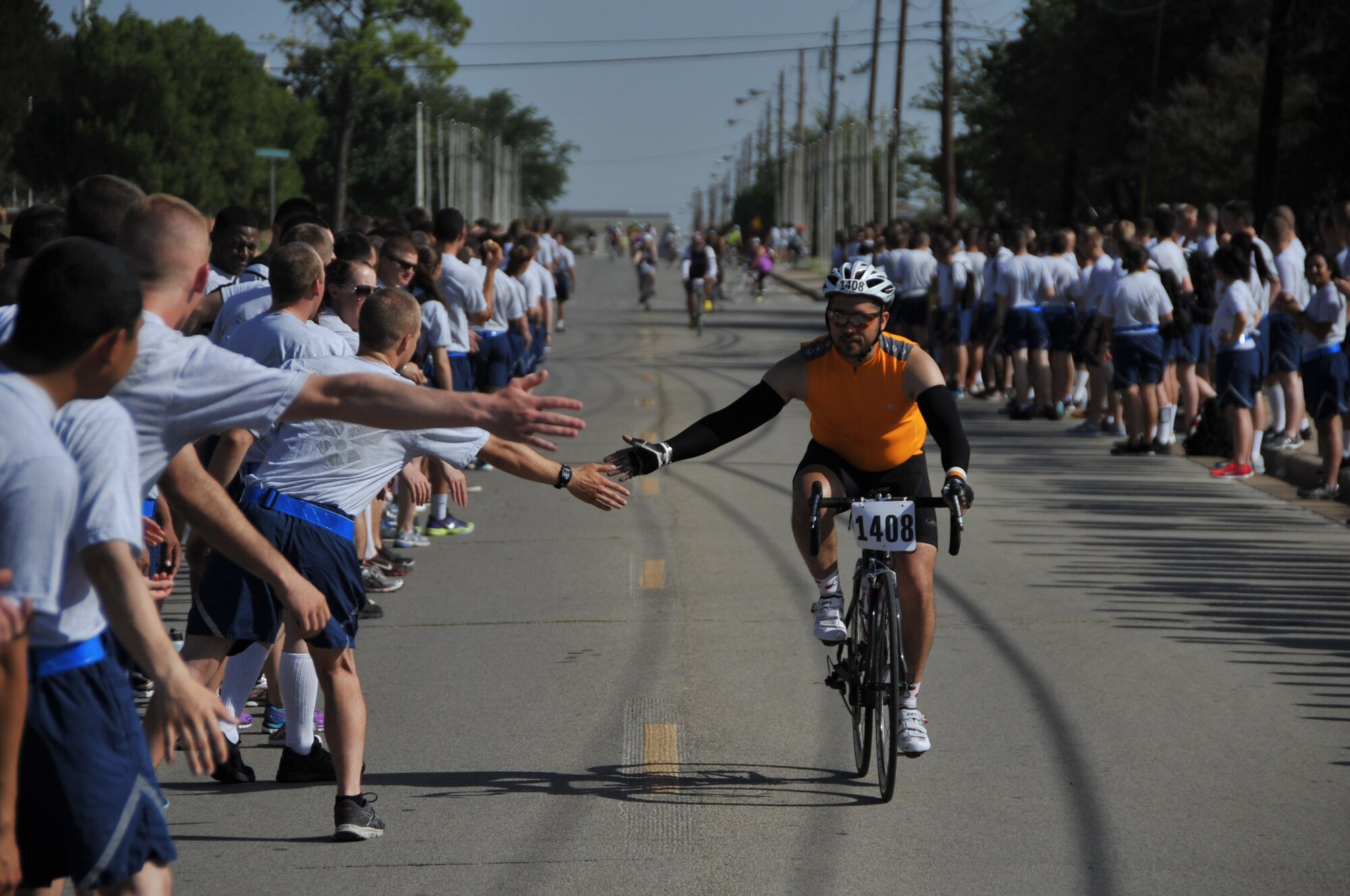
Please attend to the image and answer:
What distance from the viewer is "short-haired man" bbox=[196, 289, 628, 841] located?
5.67m

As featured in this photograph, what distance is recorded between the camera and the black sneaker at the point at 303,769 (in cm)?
645

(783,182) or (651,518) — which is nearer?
(651,518)

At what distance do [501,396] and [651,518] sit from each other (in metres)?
9.17

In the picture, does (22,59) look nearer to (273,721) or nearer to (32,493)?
(273,721)

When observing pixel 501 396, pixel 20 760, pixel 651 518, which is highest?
pixel 501 396

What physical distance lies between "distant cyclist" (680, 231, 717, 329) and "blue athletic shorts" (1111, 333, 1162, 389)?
19.4 m

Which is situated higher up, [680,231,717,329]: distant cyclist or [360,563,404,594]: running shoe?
[680,231,717,329]: distant cyclist

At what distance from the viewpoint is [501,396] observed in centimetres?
386

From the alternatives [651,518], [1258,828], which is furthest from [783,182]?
[1258,828]

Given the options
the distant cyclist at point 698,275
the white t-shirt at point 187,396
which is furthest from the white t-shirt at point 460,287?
the distant cyclist at point 698,275

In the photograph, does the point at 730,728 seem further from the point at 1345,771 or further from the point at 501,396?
the point at 501,396

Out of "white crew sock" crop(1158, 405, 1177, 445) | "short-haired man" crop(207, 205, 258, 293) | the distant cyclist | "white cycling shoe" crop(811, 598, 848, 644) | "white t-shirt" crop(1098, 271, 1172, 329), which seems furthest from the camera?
the distant cyclist

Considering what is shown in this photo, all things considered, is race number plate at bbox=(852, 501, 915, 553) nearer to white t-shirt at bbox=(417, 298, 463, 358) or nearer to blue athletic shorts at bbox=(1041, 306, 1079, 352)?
white t-shirt at bbox=(417, 298, 463, 358)

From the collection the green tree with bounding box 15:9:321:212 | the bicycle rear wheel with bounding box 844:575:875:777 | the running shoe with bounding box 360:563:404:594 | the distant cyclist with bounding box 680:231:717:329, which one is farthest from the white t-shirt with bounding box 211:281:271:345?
the green tree with bounding box 15:9:321:212
